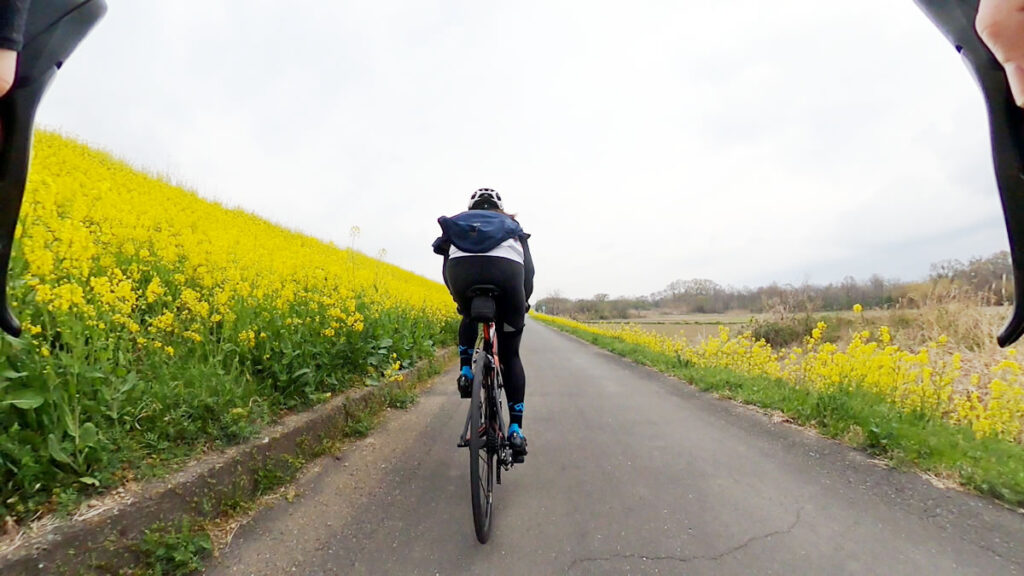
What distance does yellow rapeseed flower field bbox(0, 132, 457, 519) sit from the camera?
5.76 ft

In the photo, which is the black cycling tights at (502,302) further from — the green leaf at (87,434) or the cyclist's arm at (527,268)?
the green leaf at (87,434)

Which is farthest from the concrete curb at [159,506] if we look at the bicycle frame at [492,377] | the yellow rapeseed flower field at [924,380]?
the yellow rapeseed flower field at [924,380]

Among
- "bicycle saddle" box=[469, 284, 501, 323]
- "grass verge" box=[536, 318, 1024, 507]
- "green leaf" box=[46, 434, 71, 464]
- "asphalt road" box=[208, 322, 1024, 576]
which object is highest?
"bicycle saddle" box=[469, 284, 501, 323]

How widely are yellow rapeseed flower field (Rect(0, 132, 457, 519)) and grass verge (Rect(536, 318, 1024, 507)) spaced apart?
4252 mm

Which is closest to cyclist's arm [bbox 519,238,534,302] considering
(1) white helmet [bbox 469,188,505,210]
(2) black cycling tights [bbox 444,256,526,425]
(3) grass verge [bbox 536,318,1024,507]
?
(2) black cycling tights [bbox 444,256,526,425]

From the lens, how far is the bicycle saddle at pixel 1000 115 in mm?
619

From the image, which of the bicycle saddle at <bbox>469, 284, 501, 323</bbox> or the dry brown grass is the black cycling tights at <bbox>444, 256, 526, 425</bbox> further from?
the dry brown grass

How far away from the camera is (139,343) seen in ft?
8.04

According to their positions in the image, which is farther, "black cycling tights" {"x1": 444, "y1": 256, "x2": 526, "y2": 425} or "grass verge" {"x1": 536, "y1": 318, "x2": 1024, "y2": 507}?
"grass verge" {"x1": 536, "y1": 318, "x2": 1024, "y2": 507}

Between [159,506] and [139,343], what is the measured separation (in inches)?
44.0

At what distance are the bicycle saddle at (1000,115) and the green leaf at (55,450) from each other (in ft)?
9.60

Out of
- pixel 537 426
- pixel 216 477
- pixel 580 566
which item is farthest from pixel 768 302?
pixel 216 477

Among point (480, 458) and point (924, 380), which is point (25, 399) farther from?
point (924, 380)

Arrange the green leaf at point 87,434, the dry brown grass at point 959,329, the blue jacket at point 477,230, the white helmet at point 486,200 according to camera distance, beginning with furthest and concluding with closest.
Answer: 1. the dry brown grass at point 959,329
2. the white helmet at point 486,200
3. the blue jacket at point 477,230
4. the green leaf at point 87,434
